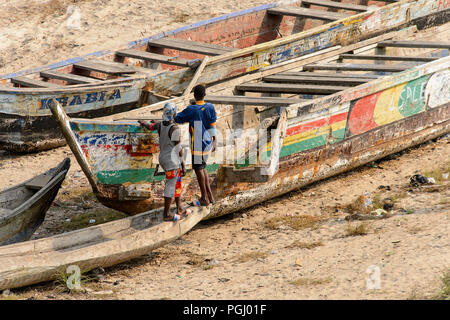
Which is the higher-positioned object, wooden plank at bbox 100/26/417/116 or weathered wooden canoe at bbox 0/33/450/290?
wooden plank at bbox 100/26/417/116

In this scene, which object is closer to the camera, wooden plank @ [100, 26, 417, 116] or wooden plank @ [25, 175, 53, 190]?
wooden plank @ [25, 175, 53, 190]

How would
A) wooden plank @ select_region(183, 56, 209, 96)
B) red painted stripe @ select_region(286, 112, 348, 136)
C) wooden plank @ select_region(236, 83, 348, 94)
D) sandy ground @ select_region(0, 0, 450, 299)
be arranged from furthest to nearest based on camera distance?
wooden plank @ select_region(183, 56, 209, 96), wooden plank @ select_region(236, 83, 348, 94), red painted stripe @ select_region(286, 112, 348, 136), sandy ground @ select_region(0, 0, 450, 299)

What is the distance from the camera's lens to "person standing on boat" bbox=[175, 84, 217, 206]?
738cm

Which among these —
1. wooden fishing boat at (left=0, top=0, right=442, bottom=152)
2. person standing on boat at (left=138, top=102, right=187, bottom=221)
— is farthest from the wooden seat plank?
person standing on boat at (left=138, top=102, right=187, bottom=221)

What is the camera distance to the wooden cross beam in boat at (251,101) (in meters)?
9.00

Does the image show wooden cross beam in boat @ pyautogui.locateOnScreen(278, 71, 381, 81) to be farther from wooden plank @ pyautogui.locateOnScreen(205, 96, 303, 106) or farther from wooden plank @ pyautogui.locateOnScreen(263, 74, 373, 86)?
wooden plank @ pyautogui.locateOnScreen(205, 96, 303, 106)

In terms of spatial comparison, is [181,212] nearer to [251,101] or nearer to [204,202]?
[204,202]

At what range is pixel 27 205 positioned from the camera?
7633mm

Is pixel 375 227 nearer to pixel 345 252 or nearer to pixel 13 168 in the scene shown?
pixel 345 252

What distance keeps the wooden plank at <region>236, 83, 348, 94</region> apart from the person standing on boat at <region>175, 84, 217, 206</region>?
2534mm

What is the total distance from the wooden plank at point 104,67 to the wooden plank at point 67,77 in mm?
219

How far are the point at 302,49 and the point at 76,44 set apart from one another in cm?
482

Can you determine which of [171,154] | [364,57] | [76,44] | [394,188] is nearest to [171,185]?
[171,154]

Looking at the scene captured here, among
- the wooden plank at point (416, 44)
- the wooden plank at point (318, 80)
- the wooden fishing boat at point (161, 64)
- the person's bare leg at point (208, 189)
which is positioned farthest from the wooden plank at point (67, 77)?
the wooden plank at point (416, 44)
